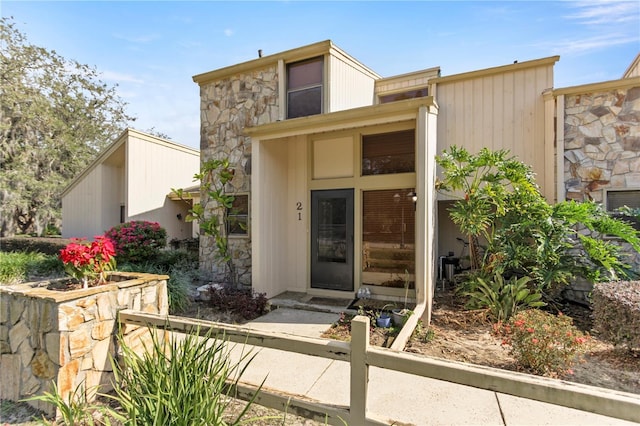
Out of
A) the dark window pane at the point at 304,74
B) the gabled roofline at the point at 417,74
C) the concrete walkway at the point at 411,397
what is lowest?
the concrete walkway at the point at 411,397

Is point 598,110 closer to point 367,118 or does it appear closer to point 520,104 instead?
point 520,104

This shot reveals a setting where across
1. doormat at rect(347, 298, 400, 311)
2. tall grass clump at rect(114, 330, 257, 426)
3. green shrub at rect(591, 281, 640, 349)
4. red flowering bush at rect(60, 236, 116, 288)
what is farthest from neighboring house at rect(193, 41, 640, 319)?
tall grass clump at rect(114, 330, 257, 426)

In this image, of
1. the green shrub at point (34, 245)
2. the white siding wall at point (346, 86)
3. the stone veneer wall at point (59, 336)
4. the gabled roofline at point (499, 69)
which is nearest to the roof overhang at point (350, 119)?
the white siding wall at point (346, 86)

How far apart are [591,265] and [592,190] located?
1.64 metres

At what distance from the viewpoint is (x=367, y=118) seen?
5.11 metres

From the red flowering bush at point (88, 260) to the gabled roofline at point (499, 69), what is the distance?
6926 millimetres

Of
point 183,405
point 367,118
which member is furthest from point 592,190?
point 183,405

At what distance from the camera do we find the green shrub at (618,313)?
132 inches

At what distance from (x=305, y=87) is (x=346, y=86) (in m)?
1.04

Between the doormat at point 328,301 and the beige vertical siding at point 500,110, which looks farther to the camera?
the beige vertical siding at point 500,110

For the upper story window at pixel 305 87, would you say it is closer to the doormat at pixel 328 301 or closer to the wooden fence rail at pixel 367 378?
the doormat at pixel 328 301

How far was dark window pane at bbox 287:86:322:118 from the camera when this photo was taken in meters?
6.96

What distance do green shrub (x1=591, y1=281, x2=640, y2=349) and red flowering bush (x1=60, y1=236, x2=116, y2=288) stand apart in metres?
5.84

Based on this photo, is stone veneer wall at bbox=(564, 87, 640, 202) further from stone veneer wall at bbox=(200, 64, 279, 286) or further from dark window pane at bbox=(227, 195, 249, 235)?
dark window pane at bbox=(227, 195, 249, 235)
